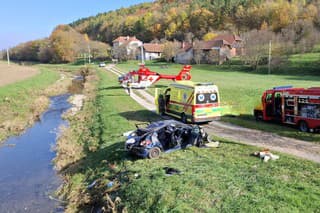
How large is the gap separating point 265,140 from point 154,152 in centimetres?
581

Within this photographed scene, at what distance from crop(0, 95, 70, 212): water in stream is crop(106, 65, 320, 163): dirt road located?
9228mm

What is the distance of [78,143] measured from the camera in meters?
21.3

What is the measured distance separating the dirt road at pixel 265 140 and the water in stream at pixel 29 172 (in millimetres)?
9228

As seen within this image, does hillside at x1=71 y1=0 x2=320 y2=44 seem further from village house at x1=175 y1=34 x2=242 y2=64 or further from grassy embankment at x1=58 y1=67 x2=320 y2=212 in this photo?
grassy embankment at x1=58 y1=67 x2=320 y2=212

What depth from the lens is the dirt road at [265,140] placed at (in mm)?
14531

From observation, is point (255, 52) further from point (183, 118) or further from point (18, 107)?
point (183, 118)

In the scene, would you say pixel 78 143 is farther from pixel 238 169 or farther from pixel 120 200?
pixel 238 169

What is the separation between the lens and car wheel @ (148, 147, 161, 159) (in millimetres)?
14867

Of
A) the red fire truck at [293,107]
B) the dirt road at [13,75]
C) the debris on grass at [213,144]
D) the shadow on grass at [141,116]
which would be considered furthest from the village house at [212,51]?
the debris on grass at [213,144]

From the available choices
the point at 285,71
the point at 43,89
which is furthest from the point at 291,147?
the point at 285,71

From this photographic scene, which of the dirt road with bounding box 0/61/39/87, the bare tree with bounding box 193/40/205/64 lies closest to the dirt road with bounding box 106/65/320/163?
the dirt road with bounding box 0/61/39/87

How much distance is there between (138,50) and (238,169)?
107 meters

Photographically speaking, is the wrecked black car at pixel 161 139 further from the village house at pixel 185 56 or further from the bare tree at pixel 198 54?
the village house at pixel 185 56

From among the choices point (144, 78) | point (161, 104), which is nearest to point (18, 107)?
point (144, 78)
